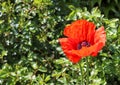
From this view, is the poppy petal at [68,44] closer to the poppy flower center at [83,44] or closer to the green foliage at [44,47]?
the poppy flower center at [83,44]

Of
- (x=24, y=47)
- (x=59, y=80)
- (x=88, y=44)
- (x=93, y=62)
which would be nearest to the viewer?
(x=88, y=44)

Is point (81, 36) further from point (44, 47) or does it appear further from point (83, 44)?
point (44, 47)

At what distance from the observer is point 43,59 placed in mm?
3344

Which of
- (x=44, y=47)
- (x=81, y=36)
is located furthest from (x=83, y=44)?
(x=44, y=47)

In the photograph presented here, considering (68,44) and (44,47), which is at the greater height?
(68,44)

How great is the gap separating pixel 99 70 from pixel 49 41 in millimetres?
659

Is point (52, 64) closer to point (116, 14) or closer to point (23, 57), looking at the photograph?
point (23, 57)

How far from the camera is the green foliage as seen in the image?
3.03 meters

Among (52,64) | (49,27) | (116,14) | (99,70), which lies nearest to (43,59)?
(52,64)

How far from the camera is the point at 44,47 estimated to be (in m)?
3.47

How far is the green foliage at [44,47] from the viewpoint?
303 centimetres

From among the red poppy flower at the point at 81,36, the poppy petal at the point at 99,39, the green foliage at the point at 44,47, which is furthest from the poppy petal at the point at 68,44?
the green foliage at the point at 44,47

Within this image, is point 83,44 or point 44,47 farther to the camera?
point 44,47

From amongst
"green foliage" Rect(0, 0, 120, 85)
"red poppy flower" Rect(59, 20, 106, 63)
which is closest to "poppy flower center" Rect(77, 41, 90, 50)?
"red poppy flower" Rect(59, 20, 106, 63)
